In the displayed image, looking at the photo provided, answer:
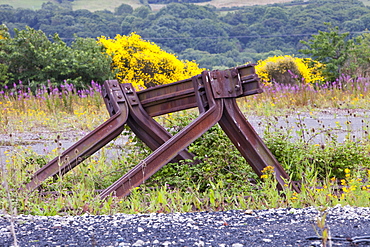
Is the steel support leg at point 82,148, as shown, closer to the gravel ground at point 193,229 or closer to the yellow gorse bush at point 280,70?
the gravel ground at point 193,229

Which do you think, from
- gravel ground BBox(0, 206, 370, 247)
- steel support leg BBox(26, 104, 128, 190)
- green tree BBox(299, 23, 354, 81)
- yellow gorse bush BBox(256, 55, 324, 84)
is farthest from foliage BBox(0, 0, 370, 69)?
gravel ground BBox(0, 206, 370, 247)

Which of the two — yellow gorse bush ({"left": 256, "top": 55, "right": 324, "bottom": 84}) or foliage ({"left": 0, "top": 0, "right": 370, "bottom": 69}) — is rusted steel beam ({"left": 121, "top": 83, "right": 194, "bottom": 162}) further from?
foliage ({"left": 0, "top": 0, "right": 370, "bottom": 69})

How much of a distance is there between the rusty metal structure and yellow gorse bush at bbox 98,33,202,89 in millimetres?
16099

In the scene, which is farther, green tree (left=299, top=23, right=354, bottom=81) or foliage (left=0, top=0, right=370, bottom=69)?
foliage (left=0, top=0, right=370, bottom=69)

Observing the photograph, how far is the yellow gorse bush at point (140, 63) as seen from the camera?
21750 mm

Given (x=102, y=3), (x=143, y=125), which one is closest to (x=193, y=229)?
(x=143, y=125)

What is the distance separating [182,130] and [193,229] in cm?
142

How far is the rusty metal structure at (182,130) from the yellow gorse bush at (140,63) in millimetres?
16099

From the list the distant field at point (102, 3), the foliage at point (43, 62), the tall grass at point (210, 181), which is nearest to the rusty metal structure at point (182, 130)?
the tall grass at point (210, 181)

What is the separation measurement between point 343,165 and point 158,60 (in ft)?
58.6

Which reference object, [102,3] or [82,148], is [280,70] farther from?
[102,3]

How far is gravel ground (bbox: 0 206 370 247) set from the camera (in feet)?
9.02

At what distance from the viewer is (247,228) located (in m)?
3.05

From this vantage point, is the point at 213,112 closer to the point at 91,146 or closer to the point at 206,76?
the point at 206,76
